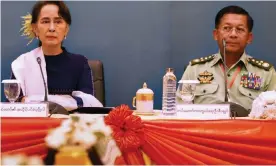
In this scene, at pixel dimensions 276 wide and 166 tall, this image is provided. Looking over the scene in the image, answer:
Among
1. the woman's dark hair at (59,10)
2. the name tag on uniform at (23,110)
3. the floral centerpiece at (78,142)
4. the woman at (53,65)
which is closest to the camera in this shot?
the floral centerpiece at (78,142)

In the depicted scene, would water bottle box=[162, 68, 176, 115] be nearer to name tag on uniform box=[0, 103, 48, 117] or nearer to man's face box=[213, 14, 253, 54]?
name tag on uniform box=[0, 103, 48, 117]

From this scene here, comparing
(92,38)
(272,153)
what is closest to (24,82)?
(92,38)

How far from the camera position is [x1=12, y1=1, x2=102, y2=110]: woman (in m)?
2.05

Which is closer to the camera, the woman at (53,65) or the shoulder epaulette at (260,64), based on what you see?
the woman at (53,65)

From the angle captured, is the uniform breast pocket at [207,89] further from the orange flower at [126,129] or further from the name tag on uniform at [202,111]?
the orange flower at [126,129]

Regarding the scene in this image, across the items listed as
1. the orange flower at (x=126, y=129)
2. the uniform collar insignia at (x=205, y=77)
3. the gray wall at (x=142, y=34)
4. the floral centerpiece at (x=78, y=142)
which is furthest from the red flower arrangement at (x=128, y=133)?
the gray wall at (x=142, y=34)

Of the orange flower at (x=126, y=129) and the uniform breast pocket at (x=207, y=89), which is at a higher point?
the uniform breast pocket at (x=207, y=89)

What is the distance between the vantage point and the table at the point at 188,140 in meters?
1.47

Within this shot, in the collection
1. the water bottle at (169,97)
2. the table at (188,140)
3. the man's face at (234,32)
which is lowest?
the table at (188,140)

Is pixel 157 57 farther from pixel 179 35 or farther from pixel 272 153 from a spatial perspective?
pixel 272 153

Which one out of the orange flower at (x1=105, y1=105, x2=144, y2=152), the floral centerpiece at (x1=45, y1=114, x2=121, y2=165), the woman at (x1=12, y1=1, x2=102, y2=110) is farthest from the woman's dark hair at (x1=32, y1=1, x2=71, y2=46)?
the floral centerpiece at (x1=45, y1=114, x2=121, y2=165)

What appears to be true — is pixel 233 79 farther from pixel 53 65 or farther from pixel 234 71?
pixel 53 65

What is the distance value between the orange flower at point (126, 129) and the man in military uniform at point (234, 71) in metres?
0.88

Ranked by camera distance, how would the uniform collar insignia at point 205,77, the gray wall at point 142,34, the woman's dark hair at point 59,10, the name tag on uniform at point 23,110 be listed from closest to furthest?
the name tag on uniform at point 23,110 → the woman's dark hair at point 59,10 → the uniform collar insignia at point 205,77 → the gray wall at point 142,34
